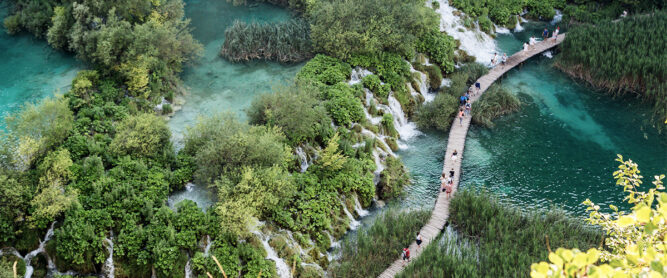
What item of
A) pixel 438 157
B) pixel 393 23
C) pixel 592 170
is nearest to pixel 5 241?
pixel 438 157

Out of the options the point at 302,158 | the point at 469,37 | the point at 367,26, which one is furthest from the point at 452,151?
the point at 469,37

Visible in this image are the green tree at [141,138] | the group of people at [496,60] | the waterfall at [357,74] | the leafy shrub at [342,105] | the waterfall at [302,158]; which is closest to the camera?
the green tree at [141,138]

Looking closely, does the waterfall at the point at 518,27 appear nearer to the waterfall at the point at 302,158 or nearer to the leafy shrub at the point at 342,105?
the leafy shrub at the point at 342,105

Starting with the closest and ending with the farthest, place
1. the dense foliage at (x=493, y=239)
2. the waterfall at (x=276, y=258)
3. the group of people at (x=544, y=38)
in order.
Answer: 1. the dense foliage at (x=493, y=239)
2. the waterfall at (x=276, y=258)
3. the group of people at (x=544, y=38)

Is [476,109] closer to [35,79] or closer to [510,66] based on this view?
[510,66]

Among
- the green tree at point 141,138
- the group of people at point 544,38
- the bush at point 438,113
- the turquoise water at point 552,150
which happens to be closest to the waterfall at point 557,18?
the group of people at point 544,38

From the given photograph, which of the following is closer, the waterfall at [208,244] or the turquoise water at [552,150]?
the waterfall at [208,244]

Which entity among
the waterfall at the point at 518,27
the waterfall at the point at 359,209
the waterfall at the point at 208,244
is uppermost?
the waterfall at the point at 518,27
